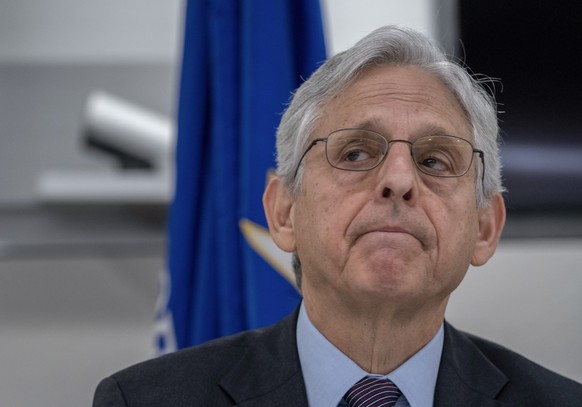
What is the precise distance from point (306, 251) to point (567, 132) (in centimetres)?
220

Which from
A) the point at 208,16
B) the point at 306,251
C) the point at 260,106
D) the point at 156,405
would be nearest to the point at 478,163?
the point at 306,251

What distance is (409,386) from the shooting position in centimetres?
140

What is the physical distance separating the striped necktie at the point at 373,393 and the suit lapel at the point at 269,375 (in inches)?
3.1

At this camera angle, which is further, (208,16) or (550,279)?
(550,279)

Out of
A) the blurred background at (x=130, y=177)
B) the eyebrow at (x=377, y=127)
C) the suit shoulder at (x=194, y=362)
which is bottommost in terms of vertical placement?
the blurred background at (x=130, y=177)

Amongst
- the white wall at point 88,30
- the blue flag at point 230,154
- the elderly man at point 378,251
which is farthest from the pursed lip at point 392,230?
the white wall at point 88,30

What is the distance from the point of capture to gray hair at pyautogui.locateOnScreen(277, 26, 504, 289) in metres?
1.44

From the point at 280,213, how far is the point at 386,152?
26cm

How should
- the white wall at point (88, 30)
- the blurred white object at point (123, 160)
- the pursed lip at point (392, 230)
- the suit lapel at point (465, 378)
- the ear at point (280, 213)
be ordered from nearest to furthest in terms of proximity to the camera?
the pursed lip at point (392, 230), the suit lapel at point (465, 378), the ear at point (280, 213), the blurred white object at point (123, 160), the white wall at point (88, 30)

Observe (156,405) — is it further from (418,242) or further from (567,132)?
(567,132)

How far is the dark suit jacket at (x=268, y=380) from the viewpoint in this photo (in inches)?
54.5

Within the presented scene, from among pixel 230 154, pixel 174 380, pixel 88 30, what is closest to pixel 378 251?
pixel 174 380

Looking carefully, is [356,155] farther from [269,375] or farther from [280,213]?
[269,375]

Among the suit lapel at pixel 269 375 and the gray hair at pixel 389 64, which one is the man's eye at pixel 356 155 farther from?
the suit lapel at pixel 269 375
